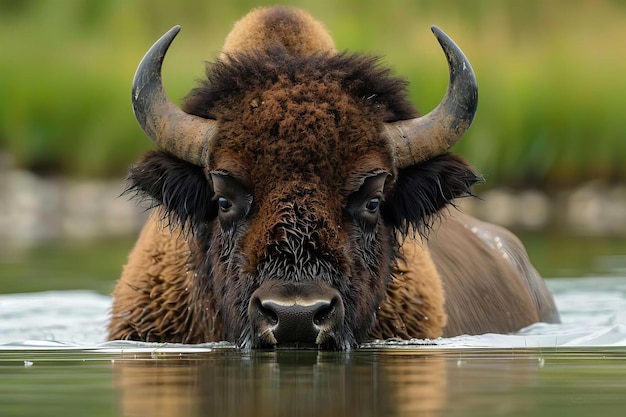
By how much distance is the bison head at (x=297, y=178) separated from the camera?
6.86 meters

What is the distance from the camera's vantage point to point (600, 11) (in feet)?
123

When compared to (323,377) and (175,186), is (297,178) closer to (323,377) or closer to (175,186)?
(175,186)

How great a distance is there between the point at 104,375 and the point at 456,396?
1.76 metres

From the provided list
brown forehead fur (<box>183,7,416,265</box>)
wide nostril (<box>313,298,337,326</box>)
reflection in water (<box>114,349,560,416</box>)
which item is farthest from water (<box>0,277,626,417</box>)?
brown forehead fur (<box>183,7,416,265</box>)

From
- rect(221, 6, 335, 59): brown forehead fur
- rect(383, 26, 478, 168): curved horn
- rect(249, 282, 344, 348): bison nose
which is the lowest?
rect(249, 282, 344, 348): bison nose

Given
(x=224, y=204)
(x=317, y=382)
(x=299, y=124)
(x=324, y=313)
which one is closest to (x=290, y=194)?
(x=299, y=124)

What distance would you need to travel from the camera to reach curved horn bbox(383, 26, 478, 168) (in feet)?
25.1

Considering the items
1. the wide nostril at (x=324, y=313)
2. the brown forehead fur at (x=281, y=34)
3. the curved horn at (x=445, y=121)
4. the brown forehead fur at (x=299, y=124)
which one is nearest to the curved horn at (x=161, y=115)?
the brown forehead fur at (x=299, y=124)

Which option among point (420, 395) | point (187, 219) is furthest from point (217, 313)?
point (420, 395)

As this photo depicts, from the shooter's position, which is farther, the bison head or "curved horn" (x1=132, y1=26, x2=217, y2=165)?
"curved horn" (x1=132, y1=26, x2=217, y2=165)

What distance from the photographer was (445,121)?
7750 mm

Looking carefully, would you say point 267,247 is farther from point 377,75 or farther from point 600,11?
point 600,11

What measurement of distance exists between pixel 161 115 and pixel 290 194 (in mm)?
1234

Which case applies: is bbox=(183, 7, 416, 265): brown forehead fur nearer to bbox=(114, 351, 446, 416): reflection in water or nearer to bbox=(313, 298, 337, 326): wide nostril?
bbox=(313, 298, 337, 326): wide nostril
